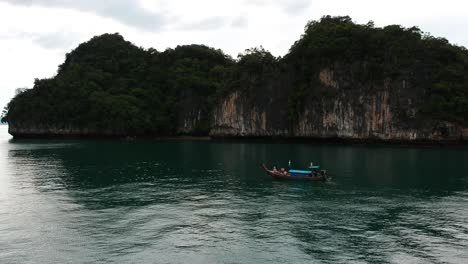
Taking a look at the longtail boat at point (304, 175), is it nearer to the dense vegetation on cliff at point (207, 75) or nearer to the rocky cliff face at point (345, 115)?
the rocky cliff face at point (345, 115)

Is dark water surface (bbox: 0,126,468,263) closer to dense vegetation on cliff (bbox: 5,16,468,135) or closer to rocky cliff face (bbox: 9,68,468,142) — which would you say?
rocky cliff face (bbox: 9,68,468,142)

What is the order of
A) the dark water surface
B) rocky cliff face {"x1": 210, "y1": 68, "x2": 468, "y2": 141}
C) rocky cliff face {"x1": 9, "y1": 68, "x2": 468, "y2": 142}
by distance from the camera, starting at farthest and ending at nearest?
rocky cliff face {"x1": 9, "y1": 68, "x2": 468, "y2": 142}, rocky cliff face {"x1": 210, "y1": 68, "x2": 468, "y2": 141}, the dark water surface

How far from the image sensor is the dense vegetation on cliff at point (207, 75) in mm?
98312

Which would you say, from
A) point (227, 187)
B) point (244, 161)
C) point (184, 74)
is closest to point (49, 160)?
point (244, 161)

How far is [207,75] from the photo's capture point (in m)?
149

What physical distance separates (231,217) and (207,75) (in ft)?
402

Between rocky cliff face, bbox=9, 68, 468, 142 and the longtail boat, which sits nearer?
the longtail boat

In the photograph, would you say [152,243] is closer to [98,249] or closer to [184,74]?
[98,249]

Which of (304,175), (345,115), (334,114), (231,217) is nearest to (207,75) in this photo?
(334,114)

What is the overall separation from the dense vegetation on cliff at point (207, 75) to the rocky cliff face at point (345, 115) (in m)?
1.81

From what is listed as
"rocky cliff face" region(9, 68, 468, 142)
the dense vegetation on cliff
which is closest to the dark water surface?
"rocky cliff face" region(9, 68, 468, 142)

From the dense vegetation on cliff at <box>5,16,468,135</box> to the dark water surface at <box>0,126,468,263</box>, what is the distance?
51.4m

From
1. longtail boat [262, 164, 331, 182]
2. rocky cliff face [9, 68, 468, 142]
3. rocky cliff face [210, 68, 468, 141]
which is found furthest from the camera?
rocky cliff face [9, 68, 468, 142]

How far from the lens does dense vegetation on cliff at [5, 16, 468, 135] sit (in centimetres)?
9831
